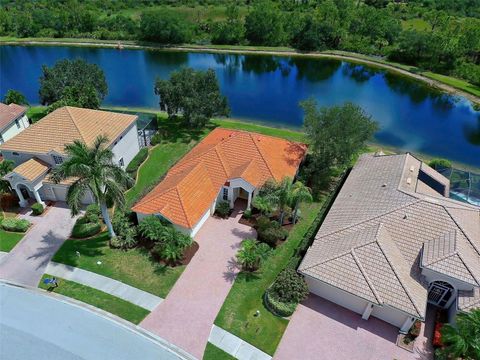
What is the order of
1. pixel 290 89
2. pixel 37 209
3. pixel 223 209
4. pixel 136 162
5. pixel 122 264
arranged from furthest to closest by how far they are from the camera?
1. pixel 290 89
2. pixel 136 162
3. pixel 223 209
4. pixel 37 209
5. pixel 122 264

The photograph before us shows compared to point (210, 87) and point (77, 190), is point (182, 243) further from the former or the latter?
point (210, 87)

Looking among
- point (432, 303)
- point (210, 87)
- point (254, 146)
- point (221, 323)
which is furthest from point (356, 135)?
point (221, 323)

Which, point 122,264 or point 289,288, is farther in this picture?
point 122,264

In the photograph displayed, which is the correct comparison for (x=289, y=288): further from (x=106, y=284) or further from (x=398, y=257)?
(x=106, y=284)

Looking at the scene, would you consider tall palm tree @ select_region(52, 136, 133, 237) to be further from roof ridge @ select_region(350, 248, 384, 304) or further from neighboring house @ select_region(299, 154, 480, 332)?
roof ridge @ select_region(350, 248, 384, 304)

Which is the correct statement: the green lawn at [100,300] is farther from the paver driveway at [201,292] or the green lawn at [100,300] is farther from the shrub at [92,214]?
the shrub at [92,214]

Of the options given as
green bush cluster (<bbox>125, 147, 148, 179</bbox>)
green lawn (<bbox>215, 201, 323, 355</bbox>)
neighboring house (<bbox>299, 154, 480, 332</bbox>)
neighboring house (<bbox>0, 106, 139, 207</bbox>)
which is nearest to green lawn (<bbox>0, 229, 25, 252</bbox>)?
neighboring house (<bbox>0, 106, 139, 207</bbox>)

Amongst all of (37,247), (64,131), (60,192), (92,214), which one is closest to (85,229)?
(92,214)
